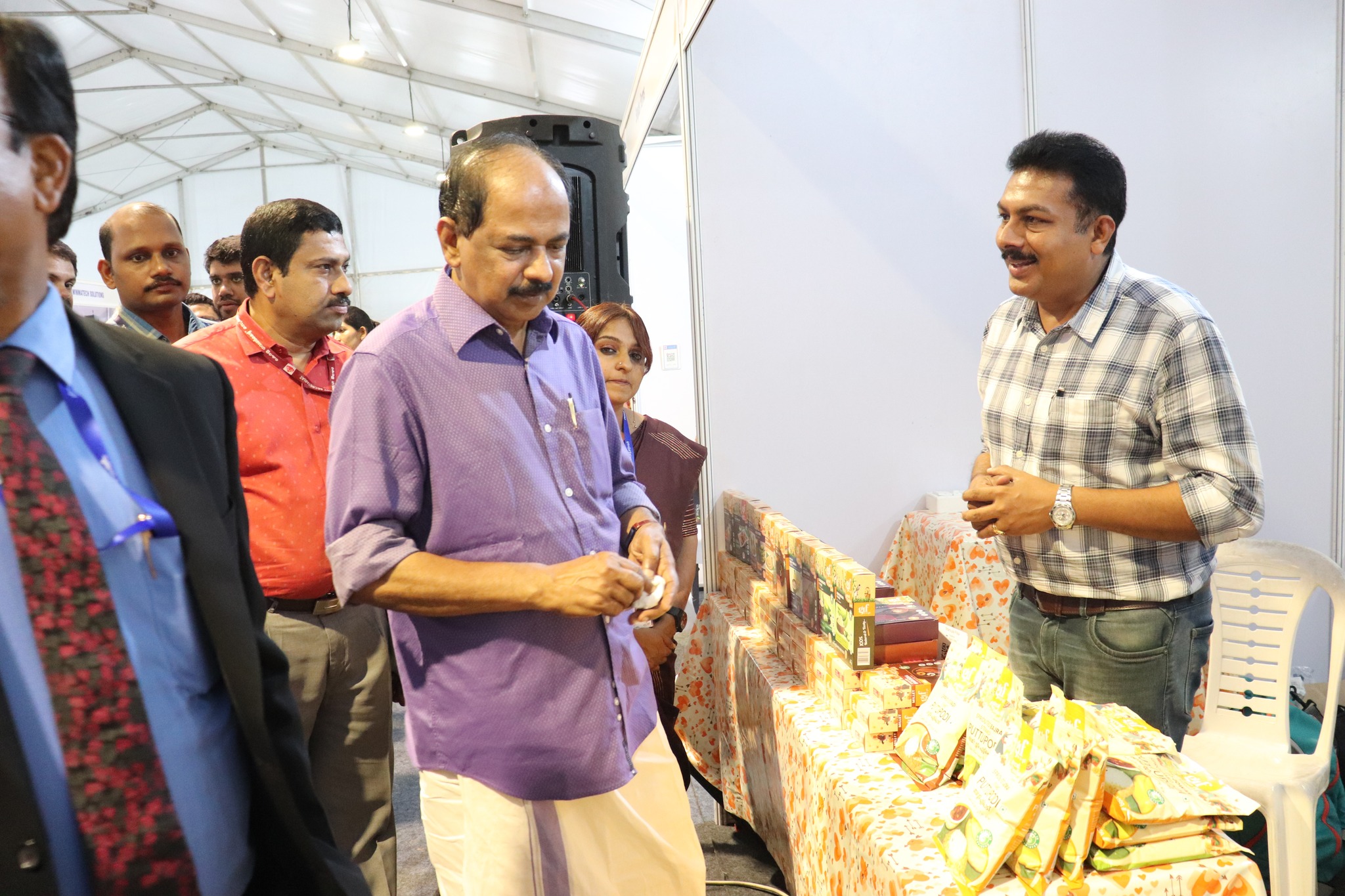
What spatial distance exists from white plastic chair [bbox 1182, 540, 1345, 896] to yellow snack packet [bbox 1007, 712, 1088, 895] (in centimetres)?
104

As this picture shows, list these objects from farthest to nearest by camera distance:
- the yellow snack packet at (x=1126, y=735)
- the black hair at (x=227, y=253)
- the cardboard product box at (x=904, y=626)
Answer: the black hair at (x=227, y=253) → the cardboard product box at (x=904, y=626) → the yellow snack packet at (x=1126, y=735)

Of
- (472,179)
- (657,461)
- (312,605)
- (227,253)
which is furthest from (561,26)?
(472,179)

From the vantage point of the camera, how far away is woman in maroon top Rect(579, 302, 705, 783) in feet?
8.54

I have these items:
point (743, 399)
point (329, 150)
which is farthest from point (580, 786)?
point (329, 150)

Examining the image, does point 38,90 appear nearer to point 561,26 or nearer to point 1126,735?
point 1126,735

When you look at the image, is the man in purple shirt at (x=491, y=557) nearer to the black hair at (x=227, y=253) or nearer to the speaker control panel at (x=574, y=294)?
the speaker control panel at (x=574, y=294)

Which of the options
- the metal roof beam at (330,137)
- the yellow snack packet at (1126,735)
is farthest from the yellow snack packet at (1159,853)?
the metal roof beam at (330,137)

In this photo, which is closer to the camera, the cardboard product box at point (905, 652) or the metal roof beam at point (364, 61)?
the cardboard product box at point (905, 652)

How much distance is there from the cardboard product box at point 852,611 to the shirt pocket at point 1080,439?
0.42 m

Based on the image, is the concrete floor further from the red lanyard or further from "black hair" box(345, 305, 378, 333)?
"black hair" box(345, 305, 378, 333)

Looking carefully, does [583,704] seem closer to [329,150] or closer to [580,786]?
[580,786]

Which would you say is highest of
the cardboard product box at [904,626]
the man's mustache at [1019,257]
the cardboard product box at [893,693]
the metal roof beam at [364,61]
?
the metal roof beam at [364,61]

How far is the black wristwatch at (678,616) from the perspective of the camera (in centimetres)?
Result: 262

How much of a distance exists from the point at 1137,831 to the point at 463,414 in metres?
1.11
